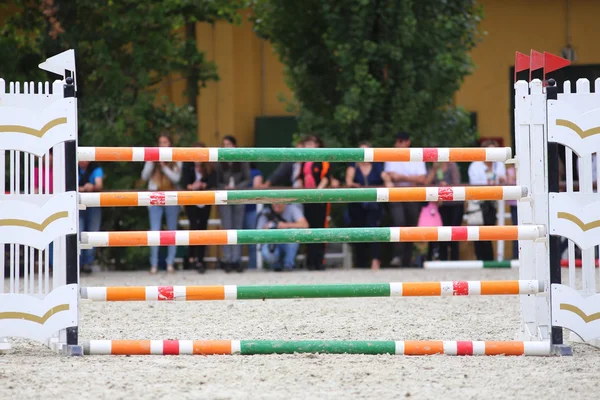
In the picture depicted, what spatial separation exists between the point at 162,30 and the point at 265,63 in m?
3.60

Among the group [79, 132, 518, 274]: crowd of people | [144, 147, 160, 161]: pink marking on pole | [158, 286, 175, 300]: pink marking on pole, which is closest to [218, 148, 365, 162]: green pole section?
[144, 147, 160, 161]: pink marking on pole

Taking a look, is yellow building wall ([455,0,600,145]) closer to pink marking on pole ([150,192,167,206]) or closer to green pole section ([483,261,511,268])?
green pole section ([483,261,511,268])

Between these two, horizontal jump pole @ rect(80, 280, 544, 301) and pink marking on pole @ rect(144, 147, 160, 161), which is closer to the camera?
horizontal jump pole @ rect(80, 280, 544, 301)

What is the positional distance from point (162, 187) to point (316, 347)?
798 centimetres

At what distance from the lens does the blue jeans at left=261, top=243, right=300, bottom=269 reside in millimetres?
13047

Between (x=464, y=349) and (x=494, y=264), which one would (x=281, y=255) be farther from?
(x=464, y=349)

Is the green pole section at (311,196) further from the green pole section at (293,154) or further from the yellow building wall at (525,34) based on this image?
the yellow building wall at (525,34)

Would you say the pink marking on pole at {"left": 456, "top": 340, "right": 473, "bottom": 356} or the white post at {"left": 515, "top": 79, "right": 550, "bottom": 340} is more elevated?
the white post at {"left": 515, "top": 79, "right": 550, "bottom": 340}

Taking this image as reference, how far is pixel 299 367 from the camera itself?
16.8 ft

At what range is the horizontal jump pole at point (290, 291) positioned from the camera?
5.41m

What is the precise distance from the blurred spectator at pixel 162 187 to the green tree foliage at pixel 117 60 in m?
0.97

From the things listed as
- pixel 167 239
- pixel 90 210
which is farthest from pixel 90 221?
pixel 167 239

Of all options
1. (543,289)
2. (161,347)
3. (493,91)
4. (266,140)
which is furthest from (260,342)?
(493,91)

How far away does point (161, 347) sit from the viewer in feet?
17.6
